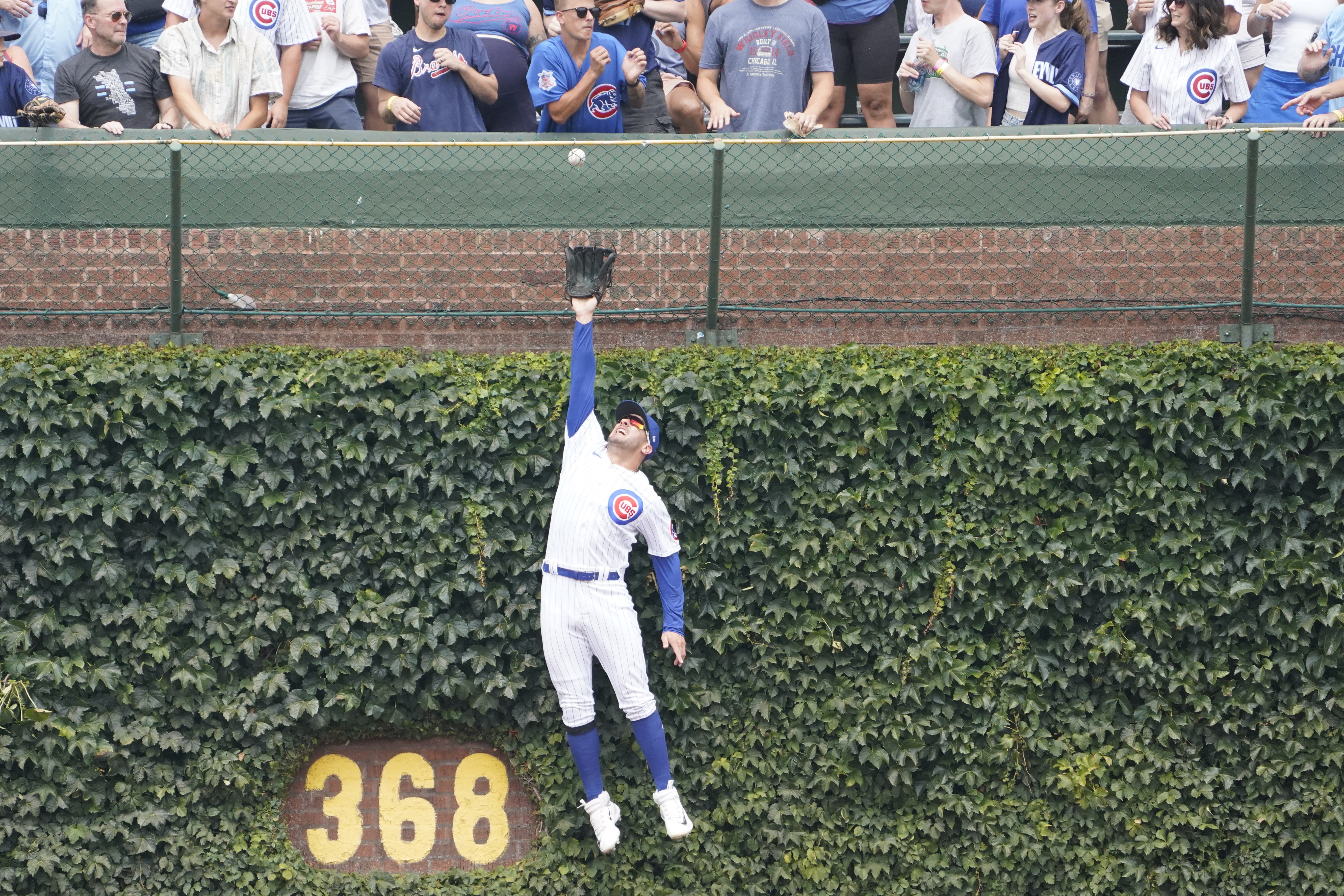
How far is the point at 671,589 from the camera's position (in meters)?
7.93

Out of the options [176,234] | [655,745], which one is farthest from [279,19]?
[655,745]

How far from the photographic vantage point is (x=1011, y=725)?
26.9ft

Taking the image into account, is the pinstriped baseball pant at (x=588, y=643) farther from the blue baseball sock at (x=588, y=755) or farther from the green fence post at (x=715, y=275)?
the green fence post at (x=715, y=275)

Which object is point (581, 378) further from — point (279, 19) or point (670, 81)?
point (279, 19)

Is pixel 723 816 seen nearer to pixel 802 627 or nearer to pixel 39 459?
pixel 802 627

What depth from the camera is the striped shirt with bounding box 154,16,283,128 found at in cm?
906

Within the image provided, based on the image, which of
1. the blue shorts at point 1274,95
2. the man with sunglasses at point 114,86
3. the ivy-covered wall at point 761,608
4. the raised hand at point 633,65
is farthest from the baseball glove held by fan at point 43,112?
the blue shorts at point 1274,95

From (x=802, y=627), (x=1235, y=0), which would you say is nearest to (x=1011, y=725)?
(x=802, y=627)

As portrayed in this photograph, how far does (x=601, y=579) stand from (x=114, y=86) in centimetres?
458

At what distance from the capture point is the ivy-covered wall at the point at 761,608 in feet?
26.4

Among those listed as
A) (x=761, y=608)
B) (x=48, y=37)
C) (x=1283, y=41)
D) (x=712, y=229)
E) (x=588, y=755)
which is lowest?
(x=588, y=755)

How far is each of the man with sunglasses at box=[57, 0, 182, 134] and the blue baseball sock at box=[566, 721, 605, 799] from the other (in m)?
4.66

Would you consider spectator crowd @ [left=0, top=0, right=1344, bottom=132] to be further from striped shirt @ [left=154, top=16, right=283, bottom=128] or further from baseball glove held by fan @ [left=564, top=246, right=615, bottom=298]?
baseball glove held by fan @ [left=564, top=246, right=615, bottom=298]

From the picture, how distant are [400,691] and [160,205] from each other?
3275mm
